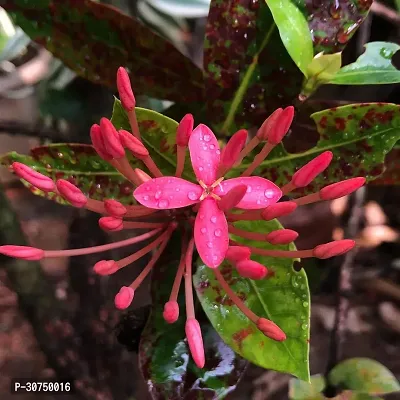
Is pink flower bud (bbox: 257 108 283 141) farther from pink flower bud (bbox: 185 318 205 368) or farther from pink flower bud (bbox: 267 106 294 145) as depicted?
pink flower bud (bbox: 185 318 205 368)

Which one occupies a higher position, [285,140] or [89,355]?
[285,140]

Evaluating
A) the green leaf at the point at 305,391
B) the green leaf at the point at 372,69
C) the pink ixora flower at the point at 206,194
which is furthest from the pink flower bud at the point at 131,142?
the green leaf at the point at 305,391

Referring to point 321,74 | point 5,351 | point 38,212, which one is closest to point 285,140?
point 321,74

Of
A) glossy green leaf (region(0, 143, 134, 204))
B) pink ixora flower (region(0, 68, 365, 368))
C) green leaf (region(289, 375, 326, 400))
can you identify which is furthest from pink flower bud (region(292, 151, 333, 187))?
green leaf (region(289, 375, 326, 400))

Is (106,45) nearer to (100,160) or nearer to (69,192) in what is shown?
(100,160)

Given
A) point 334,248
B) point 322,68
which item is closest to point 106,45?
point 322,68

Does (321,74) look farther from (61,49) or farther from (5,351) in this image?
(5,351)
